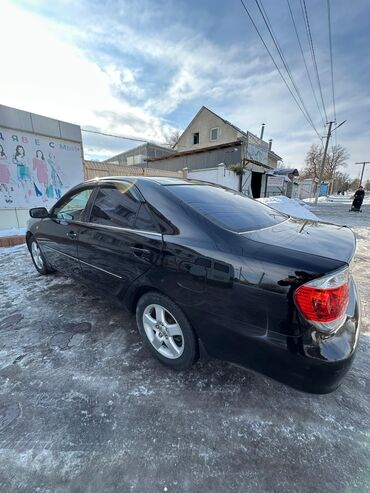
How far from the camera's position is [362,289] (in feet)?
12.0

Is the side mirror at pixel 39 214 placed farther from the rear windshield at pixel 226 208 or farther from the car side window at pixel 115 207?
the rear windshield at pixel 226 208

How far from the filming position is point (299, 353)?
139cm

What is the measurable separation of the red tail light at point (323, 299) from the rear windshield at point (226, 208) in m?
0.62

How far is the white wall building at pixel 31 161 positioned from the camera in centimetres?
612

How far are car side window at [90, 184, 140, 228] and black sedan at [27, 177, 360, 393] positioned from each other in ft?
0.04

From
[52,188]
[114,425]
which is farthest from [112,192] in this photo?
[52,188]

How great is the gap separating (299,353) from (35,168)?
7737mm

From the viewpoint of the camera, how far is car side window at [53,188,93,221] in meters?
2.84

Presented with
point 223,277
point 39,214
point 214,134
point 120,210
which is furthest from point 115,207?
point 214,134

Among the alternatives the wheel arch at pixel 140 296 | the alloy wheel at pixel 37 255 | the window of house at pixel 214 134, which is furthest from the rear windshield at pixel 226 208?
the window of house at pixel 214 134

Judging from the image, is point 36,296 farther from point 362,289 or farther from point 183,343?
point 362,289

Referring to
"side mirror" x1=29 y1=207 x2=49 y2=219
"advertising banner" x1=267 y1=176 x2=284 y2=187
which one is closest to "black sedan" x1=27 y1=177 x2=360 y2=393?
"side mirror" x1=29 y1=207 x2=49 y2=219

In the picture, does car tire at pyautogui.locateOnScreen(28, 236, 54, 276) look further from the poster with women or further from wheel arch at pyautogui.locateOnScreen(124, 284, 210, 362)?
the poster with women

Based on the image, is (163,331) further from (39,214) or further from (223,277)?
(39,214)
